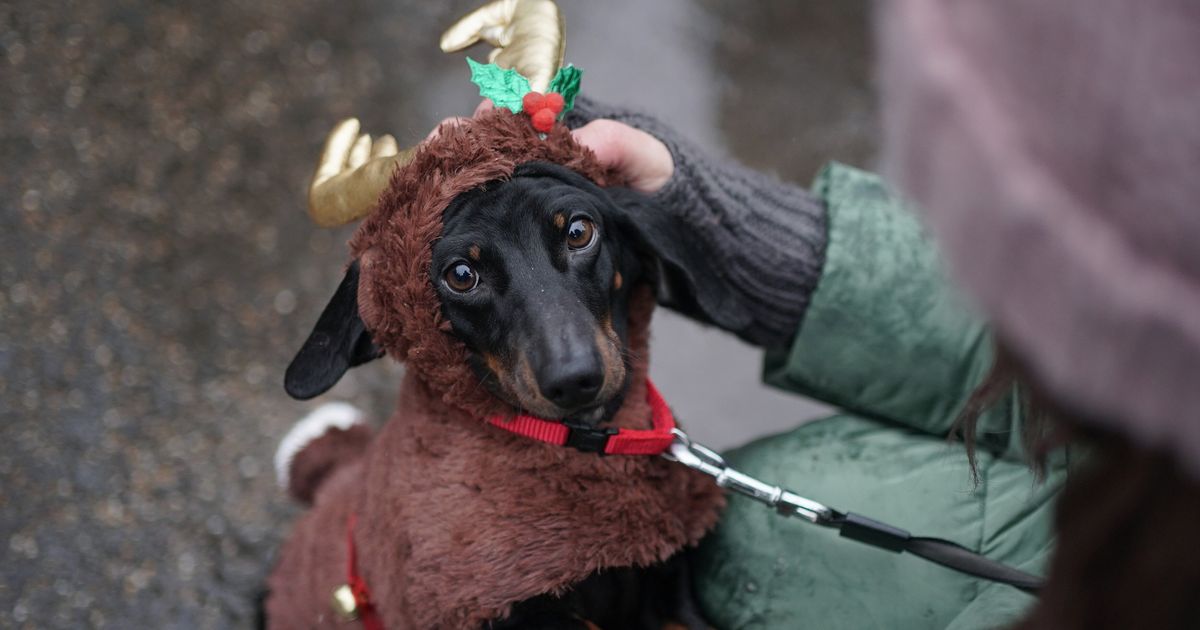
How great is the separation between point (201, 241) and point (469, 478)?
1749 mm

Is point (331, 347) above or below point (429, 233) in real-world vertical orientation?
below

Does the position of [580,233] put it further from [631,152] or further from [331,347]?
[331,347]

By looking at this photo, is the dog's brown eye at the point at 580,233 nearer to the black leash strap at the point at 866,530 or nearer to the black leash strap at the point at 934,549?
the black leash strap at the point at 866,530

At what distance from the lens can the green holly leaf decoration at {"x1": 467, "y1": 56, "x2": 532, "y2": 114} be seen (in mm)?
1450

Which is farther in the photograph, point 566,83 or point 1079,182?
point 566,83

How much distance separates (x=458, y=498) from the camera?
1482 millimetres

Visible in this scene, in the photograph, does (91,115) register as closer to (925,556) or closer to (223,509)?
(223,509)

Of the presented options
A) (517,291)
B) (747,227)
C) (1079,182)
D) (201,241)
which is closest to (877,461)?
(747,227)

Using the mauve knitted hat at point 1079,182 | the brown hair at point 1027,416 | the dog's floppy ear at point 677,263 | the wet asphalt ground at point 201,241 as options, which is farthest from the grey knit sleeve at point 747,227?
the wet asphalt ground at point 201,241

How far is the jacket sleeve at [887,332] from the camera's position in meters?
1.72

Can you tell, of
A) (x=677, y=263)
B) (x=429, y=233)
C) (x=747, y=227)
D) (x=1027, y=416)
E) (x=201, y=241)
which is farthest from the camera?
(x=201, y=241)

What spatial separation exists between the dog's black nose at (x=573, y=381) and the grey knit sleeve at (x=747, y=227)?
359 mm

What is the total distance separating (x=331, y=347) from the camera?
1.56 metres

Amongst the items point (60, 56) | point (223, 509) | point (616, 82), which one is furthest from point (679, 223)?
point (60, 56)
